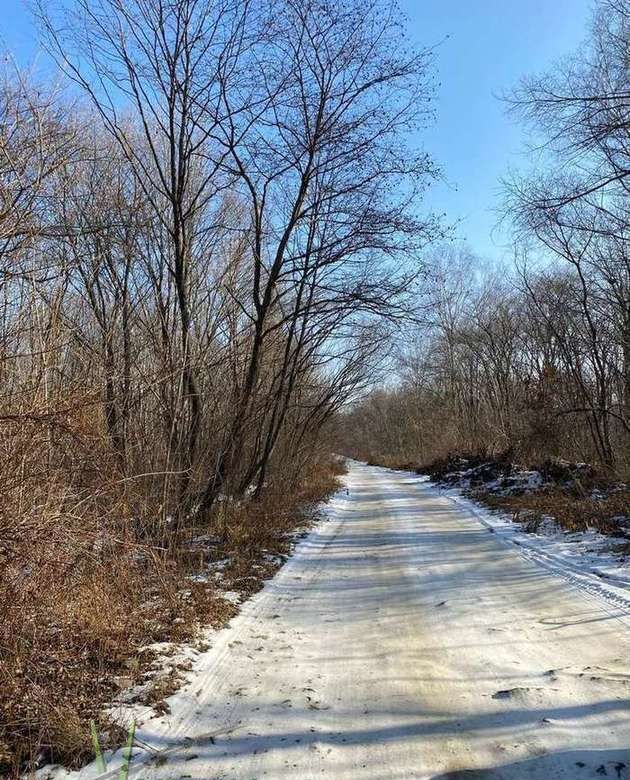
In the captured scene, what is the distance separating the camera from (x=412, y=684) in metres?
3.88

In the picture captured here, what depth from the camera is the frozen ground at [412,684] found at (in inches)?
116

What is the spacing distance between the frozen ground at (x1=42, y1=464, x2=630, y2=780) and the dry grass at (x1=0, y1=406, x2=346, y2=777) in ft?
1.13

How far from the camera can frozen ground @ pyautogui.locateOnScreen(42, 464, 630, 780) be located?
2955 millimetres

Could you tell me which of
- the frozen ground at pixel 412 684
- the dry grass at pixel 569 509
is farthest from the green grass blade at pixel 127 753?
the dry grass at pixel 569 509

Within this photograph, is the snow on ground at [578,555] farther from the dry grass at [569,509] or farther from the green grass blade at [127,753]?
the green grass blade at [127,753]

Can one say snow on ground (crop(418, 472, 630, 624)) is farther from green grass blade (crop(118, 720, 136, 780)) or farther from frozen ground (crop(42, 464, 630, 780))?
green grass blade (crop(118, 720, 136, 780))

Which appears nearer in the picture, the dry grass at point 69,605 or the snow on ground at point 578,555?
the dry grass at point 69,605

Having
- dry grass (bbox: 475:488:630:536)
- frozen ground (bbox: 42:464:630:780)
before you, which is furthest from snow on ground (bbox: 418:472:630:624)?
dry grass (bbox: 475:488:630:536)

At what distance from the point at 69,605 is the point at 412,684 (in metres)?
2.44

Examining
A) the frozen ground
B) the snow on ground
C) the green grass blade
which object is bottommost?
the snow on ground

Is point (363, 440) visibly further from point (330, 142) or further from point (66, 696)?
point (66, 696)

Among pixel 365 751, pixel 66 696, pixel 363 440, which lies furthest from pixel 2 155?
pixel 363 440

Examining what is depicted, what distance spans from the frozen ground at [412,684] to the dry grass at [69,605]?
1.13ft

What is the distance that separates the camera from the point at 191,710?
3623 mm
